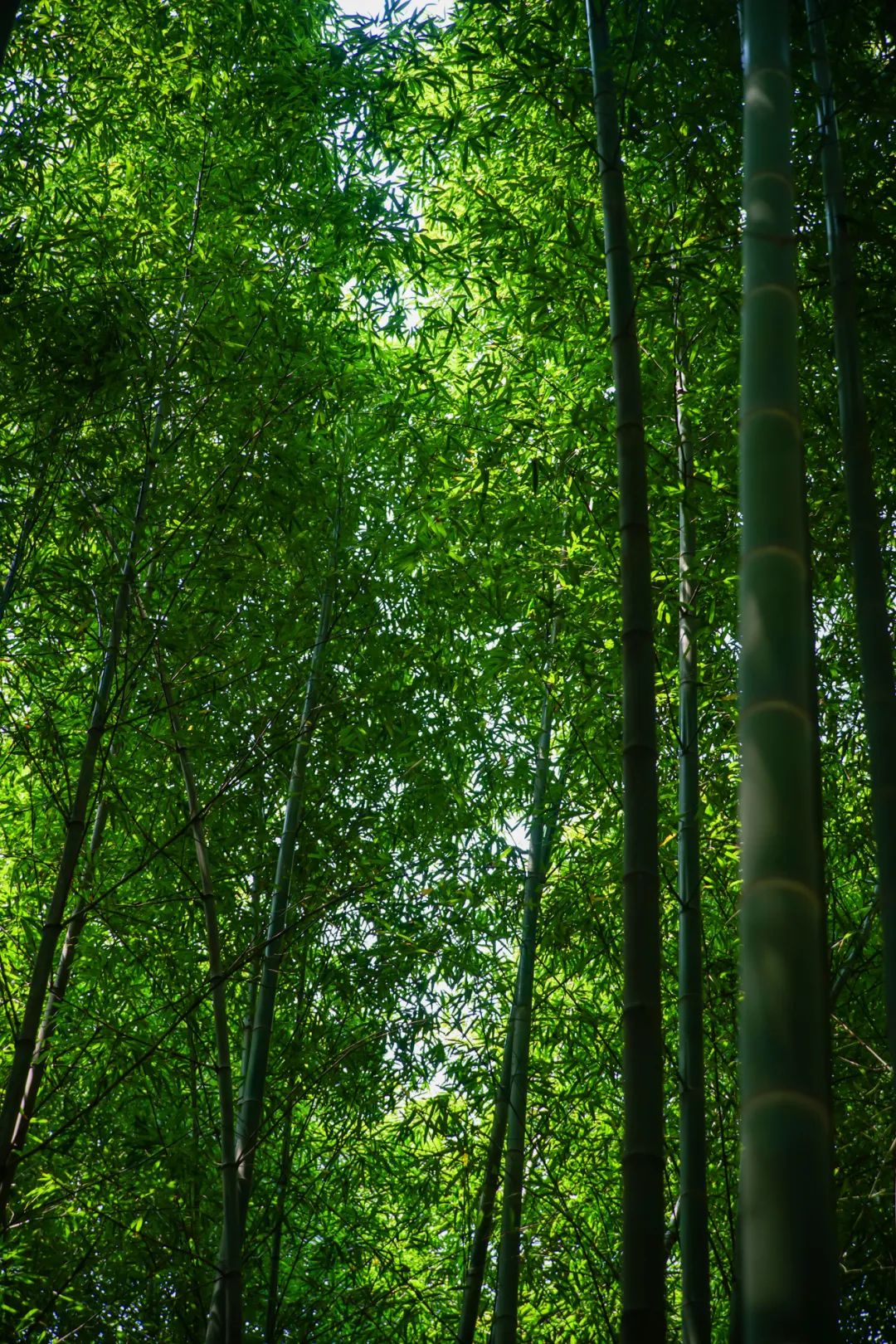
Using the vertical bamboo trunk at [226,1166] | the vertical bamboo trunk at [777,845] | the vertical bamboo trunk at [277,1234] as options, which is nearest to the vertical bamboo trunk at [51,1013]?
the vertical bamboo trunk at [226,1166]

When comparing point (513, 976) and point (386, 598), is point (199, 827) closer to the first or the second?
point (386, 598)

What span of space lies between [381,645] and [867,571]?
8.68 feet

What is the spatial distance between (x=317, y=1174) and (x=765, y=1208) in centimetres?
401

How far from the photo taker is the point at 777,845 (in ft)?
4.18

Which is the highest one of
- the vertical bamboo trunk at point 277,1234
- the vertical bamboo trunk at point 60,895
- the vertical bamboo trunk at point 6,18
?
the vertical bamboo trunk at point 6,18

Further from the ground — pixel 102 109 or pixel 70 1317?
pixel 102 109

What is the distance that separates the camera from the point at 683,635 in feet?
12.9

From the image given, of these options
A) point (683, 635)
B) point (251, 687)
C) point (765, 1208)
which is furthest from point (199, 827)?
point (765, 1208)

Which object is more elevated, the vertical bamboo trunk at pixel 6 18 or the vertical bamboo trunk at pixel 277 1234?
the vertical bamboo trunk at pixel 6 18

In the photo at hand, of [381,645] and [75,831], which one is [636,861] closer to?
[75,831]

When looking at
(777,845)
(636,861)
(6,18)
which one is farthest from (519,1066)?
(6,18)

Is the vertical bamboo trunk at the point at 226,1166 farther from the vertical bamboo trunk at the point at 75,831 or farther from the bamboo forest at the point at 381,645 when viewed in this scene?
the vertical bamboo trunk at the point at 75,831

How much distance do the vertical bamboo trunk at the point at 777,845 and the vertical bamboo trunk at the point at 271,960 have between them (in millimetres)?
2467

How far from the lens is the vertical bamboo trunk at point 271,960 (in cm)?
358
